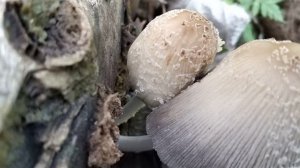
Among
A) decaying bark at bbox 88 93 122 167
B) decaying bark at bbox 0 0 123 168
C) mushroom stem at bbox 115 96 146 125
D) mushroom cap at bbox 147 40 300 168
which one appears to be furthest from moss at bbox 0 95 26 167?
mushroom stem at bbox 115 96 146 125

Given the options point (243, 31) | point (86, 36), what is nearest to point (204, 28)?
point (86, 36)

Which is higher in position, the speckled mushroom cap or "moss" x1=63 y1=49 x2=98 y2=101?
"moss" x1=63 y1=49 x2=98 y2=101

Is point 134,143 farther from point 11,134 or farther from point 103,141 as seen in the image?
point 11,134

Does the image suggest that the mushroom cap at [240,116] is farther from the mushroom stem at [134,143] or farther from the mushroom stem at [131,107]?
the mushroom stem at [134,143]

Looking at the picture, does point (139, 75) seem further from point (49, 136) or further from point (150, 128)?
point (49, 136)

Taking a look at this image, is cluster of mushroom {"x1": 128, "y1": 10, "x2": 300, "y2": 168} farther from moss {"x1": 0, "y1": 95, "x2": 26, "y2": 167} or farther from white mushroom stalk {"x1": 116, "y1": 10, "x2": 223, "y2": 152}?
moss {"x1": 0, "y1": 95, "x2": 26, "y2": 167}

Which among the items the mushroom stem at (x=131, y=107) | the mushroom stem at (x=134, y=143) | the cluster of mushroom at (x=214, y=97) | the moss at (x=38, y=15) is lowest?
the mushroom stem at (x=134, y=143)

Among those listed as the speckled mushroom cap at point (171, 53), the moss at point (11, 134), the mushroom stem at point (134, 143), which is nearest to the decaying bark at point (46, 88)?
the moss at point (11, 134)

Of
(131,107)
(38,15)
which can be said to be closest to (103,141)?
(38,15)
